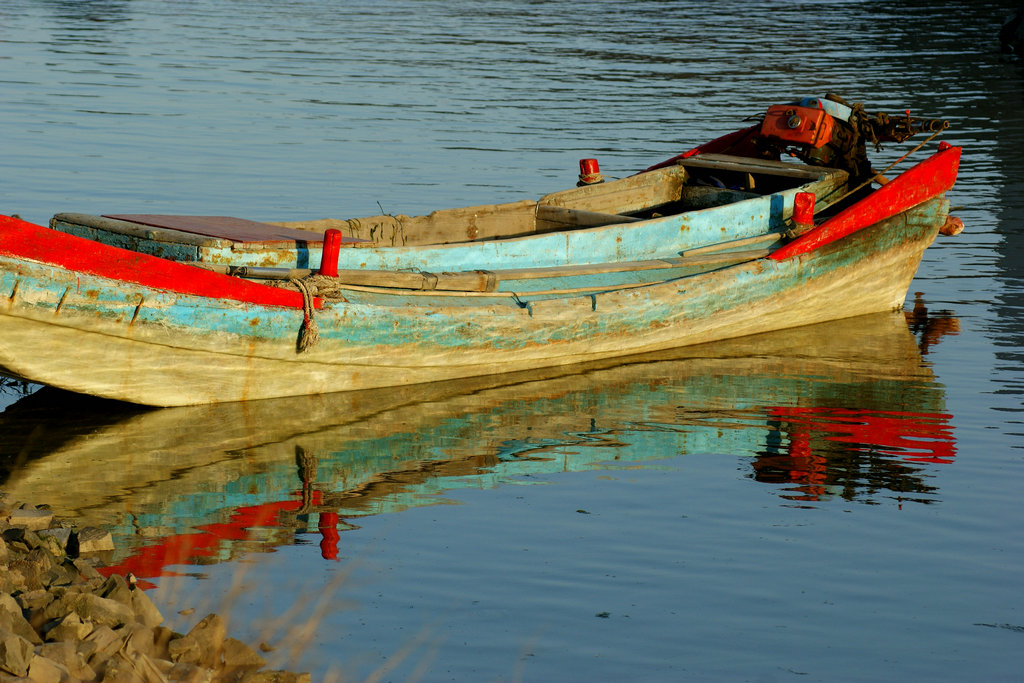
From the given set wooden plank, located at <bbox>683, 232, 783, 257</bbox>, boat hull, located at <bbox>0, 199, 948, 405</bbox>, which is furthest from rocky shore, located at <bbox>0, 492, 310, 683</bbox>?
wooden plank, located at <bbox>683, 232, 783, 257</bbox>

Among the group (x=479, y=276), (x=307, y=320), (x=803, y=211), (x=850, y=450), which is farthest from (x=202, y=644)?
(x=803, y=211)

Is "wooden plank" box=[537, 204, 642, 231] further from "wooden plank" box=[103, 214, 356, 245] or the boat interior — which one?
"wooden plank" box=[103, 214, 356, 245]

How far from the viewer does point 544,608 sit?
5578 millimetres

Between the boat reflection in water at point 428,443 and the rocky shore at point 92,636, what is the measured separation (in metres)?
0.57

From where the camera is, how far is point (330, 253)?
312 inches

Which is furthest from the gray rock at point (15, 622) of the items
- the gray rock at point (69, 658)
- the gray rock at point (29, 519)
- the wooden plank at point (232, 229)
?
the wooden plank at point (232, 229)

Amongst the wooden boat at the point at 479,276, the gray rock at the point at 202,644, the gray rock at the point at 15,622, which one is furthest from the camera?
the wooden boat at the point at 479,276

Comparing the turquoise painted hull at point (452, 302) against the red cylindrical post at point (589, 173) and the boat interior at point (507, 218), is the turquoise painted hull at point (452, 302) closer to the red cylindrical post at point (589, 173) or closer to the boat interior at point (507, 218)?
the boat interior at point (507, 218)

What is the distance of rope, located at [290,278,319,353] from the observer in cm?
779

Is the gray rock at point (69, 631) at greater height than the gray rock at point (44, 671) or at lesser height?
greater

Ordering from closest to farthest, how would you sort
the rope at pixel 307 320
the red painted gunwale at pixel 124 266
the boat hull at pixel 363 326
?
the red painted gunwale at pixel 124 266
the boat hull at pixel 363 326
the rope at pixel 307 320

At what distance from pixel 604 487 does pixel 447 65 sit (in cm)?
1895

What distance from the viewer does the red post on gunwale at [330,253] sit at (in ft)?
25.9

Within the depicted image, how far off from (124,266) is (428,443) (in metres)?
2.03
